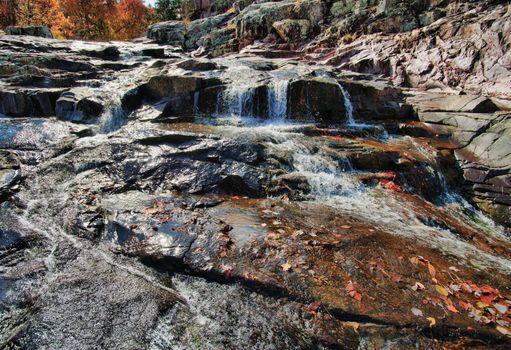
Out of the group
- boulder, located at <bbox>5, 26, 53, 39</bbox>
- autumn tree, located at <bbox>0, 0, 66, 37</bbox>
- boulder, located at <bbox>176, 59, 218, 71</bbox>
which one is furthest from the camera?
autumn tree, located at <bbox>0, 0, 66, 37</bbox>

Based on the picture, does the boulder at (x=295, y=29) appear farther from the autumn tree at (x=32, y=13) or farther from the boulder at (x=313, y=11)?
the autumn tree at (x=32, y=13)

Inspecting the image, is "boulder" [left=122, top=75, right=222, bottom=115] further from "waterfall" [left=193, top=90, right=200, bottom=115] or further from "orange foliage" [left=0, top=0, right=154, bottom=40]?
"orange foliage" [left=0, top=0, right=154, bottom=40]

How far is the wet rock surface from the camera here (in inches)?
113

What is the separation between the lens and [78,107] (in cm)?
895

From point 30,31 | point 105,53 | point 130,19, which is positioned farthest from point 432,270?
point 130,19

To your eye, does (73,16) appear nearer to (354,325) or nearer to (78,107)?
(78,107)

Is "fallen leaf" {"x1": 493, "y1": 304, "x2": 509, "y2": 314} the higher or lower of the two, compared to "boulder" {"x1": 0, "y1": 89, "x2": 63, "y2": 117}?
lower

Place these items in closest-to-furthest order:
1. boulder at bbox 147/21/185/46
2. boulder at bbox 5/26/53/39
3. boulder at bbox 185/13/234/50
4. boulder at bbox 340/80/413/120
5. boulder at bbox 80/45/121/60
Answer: boulder at bbox 340/80/413/120 → boulder at bbox 80/45/121/60 → boulder at bbox 5/26/53/39 → boulder at bbox 185/13/234/50 → boulder at bbox 147/21/185/46

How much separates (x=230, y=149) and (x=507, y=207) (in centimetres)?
689

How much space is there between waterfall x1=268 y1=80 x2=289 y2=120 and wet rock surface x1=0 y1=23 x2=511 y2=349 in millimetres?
51

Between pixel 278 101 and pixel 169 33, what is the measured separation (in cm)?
2429

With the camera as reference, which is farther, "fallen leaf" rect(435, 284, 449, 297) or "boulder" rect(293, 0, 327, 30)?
"boulder" rect(293, 0, 327, 30)

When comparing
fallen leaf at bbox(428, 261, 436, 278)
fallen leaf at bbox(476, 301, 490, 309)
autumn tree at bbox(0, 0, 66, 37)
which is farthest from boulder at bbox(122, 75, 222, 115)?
autumn tree at bbox(0, 0, 66, 37)

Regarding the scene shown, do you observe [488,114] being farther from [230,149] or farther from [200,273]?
[200,273]
